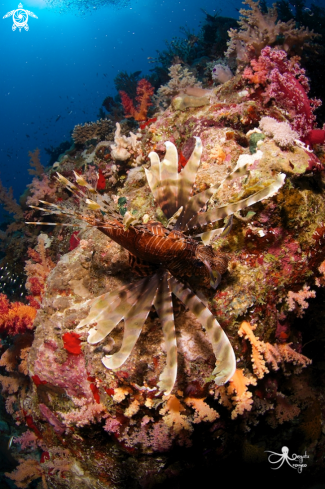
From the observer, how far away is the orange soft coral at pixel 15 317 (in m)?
4.76

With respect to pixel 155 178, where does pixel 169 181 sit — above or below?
below

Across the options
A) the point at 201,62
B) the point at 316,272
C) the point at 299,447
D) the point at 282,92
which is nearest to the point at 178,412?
the point at 316,272

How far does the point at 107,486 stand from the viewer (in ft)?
10.3

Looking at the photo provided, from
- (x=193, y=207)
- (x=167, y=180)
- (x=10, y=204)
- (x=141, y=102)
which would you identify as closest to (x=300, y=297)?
(x=193, y=207)

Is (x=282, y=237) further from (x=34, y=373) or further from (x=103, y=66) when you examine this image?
(x=103, y=66)

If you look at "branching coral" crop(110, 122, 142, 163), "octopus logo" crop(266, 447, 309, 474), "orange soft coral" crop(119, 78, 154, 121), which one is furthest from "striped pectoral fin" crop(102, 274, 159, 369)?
"orange soft coral" crop(119, 78, 154, 121)

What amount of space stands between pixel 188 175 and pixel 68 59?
124513 mm

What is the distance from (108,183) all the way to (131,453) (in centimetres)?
426

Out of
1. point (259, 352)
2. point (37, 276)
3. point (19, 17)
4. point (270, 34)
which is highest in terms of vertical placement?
point (19, 17)

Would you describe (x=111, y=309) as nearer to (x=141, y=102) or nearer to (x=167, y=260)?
(x=167, y=260)

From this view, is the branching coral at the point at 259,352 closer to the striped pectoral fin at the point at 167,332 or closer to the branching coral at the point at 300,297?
the branching coral at the point at 300,297

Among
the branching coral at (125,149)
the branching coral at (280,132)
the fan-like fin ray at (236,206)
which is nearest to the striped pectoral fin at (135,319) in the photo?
the fan-like fin ray at (236,206)

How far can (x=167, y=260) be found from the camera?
2.11 meters

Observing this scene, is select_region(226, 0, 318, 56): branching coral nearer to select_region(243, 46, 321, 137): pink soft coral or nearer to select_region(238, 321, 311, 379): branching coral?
select_region(243, 46, 321, 137): pink soft coral
